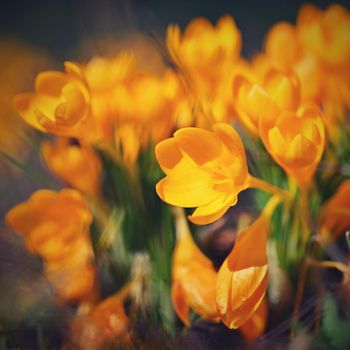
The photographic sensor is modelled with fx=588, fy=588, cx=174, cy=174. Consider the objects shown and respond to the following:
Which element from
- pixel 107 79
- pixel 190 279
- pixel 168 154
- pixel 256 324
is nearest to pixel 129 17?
pixel 107 79

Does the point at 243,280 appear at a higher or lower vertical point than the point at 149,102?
lower

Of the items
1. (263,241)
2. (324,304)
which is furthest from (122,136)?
(324,304)

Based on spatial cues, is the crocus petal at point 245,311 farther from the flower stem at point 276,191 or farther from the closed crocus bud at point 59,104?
the closed crocus bud at point 59,104

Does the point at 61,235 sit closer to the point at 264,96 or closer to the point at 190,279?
the point at 190,279

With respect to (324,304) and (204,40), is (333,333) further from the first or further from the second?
(204,40)

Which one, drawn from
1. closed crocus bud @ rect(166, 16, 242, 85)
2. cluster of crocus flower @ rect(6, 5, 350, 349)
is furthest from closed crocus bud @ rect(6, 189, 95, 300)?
closed crocus bud @ rect(166, 16, 242, 85)

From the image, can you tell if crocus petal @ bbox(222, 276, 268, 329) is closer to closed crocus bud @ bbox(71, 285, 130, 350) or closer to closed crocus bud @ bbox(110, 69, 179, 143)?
closed crocus bud @ bbox(71, 285, 130, 350)
